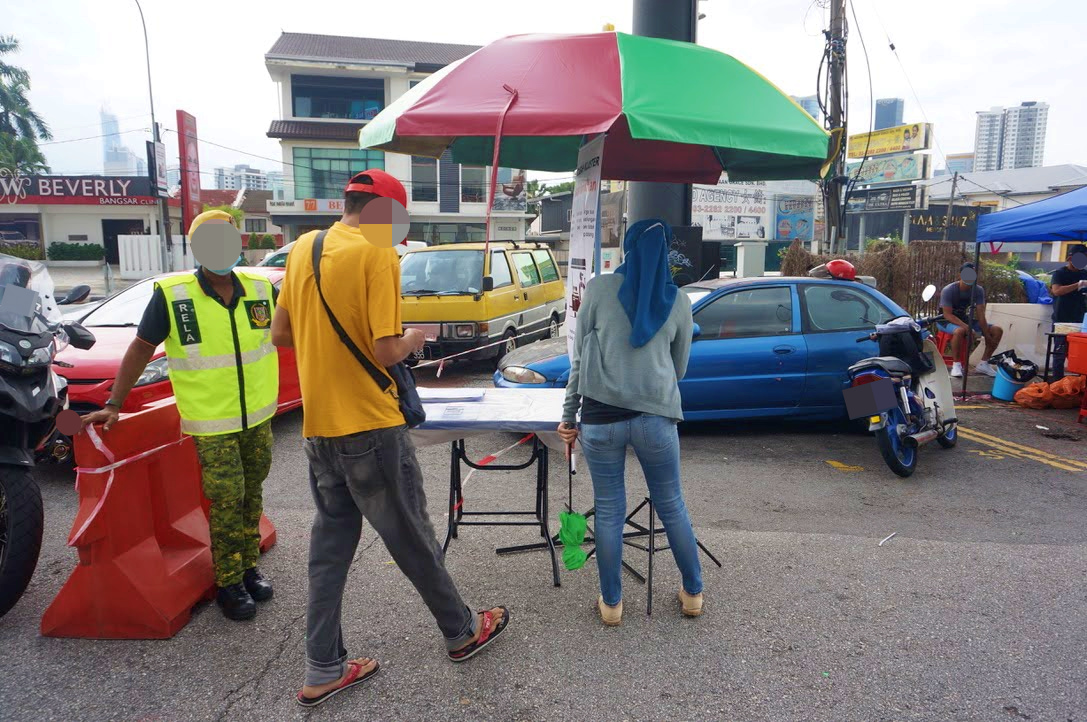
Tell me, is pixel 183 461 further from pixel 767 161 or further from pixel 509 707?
pixel 767 161

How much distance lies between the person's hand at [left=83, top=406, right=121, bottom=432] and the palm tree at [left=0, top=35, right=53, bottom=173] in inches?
2089

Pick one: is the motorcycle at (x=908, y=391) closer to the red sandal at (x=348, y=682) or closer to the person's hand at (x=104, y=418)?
the red sandal at (x=348, y=682)

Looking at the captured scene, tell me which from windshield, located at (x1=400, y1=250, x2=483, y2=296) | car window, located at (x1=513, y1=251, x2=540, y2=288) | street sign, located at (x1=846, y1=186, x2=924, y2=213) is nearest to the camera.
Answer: windshield, located at (x1=400, y1=250, x2=483, y2=296)

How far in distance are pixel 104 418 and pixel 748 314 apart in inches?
207

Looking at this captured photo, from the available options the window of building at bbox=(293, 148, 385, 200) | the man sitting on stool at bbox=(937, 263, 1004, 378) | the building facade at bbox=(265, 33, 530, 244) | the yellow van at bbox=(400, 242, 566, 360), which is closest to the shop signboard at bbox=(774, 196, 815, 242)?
the building facade at bbox=(265, 33, 530, 244)

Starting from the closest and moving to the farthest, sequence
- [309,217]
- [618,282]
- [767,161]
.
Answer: [618,282], [767,161], [309,217]

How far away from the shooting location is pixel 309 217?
39.3 metres

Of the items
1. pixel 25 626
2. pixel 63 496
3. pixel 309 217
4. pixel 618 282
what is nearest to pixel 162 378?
pixel 63 496

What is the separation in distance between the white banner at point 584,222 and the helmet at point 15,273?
2.81 meters

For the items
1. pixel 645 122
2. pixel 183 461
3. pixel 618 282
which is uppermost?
pixel 645 122

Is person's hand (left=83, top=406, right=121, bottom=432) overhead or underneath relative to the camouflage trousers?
overhead

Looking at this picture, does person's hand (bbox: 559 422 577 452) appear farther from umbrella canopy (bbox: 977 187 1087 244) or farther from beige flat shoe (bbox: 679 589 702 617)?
umbrella canopy (bbox: 977 187 1087 244)

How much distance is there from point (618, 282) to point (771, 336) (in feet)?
12.5

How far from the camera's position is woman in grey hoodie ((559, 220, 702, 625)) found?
3.08 meters
